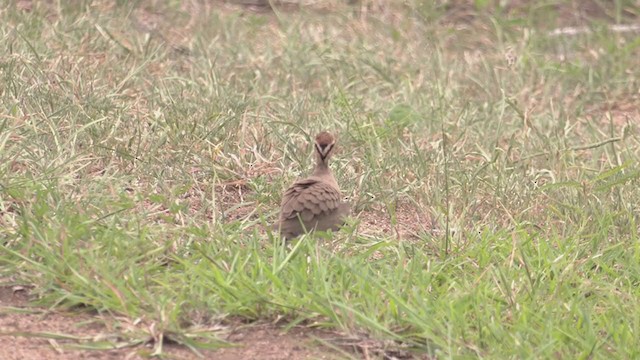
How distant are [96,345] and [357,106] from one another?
11.7ft

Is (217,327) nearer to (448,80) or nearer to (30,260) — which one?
(30,260)

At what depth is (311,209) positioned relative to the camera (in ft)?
17.6

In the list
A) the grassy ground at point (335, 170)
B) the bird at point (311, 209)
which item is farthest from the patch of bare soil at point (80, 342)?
the bird at point (311, 209)

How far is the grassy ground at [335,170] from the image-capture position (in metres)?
4.73

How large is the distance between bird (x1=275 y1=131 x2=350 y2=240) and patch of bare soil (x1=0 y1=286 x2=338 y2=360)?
74 centimetres

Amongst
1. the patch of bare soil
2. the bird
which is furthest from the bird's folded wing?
the patch of bare soil

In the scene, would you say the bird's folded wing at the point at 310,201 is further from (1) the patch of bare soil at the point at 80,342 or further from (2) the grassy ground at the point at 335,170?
(1) the patch of bare soil at the point at 80,342

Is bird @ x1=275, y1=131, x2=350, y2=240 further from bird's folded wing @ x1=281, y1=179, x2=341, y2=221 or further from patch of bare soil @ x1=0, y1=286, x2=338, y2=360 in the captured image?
patch of bare soil @ x1=0, y1=286, x2=338, y2=360

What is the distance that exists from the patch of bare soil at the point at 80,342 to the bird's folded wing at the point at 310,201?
752 mm

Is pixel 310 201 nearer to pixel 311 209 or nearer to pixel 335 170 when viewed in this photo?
pixel 311 209

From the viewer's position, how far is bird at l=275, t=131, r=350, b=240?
211 inches

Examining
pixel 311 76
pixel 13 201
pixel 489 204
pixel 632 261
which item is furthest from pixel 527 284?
pixel 311 76

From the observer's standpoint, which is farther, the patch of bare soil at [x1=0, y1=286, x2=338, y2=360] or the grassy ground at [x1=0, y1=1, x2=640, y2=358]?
the grassy ground at [x1=0, y1=1, x2=640, y2=358]

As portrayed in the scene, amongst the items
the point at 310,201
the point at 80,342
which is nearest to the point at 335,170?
Answer: the point at 310,201
